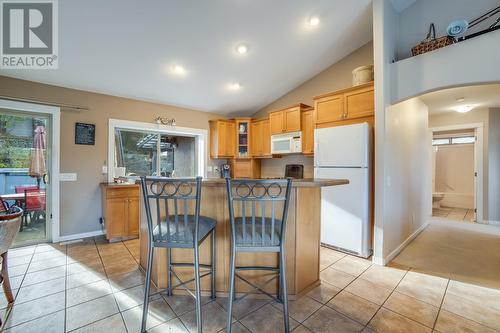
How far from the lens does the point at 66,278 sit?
2.33m

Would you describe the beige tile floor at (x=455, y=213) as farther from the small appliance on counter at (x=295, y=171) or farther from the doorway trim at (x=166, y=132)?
the doorway trim at (x=166, y=132)

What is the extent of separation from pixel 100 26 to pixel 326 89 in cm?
366

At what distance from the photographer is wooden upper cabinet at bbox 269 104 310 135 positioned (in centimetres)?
423

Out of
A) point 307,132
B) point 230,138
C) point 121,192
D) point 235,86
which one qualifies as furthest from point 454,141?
point 121,192

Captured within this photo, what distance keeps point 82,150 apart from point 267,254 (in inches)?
139

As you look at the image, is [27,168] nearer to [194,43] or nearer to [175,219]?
[194,43]

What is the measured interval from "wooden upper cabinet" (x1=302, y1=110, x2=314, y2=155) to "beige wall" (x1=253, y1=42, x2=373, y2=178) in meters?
0.32

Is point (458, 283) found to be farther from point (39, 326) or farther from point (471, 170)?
point (471, 170)

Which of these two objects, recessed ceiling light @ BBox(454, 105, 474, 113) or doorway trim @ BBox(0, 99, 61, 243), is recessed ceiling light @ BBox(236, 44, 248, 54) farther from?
recessed ceiling light @ BBox(454, 105, 474, 113)

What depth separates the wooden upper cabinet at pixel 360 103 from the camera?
3.05 meters

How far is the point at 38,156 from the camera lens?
335 centimetres

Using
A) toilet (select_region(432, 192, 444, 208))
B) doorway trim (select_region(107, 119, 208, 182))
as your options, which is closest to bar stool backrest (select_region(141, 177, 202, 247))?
doorway trim (select_region(107, 119, 208, 182))

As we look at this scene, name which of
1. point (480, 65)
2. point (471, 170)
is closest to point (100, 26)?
point (480, 65)

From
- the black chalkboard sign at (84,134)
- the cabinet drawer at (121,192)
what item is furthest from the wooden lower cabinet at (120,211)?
the black chalkboard sign at (84,134)
